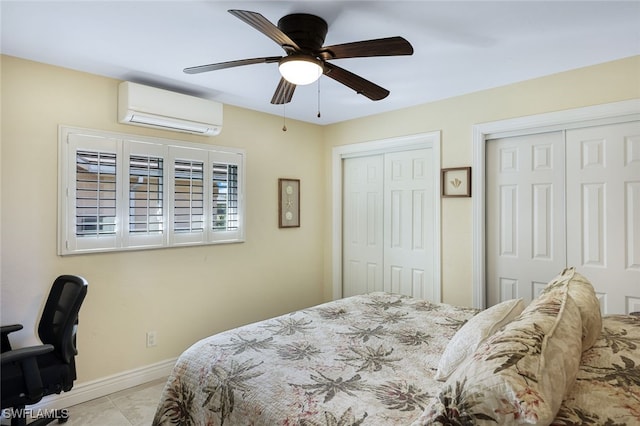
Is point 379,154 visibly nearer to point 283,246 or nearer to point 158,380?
point 283,246

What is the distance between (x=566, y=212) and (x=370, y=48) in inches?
82.3

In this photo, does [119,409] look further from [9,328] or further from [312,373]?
[312,373]

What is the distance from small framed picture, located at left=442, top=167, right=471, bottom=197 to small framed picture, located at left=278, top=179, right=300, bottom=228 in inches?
64.4

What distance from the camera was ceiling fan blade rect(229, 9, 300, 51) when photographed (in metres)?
1.47

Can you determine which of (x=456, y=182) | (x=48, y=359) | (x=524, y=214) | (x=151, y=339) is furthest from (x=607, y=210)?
(x=48, y=359)

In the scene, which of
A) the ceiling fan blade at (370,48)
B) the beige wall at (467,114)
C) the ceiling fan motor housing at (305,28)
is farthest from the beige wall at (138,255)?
the ceiling fan blade at (370,48)

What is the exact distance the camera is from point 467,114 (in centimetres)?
320

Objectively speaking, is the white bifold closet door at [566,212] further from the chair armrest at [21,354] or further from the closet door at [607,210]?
the chair armrest at [21,354]

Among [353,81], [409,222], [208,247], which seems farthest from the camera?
[409,222]

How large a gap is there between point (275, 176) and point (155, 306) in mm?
1752

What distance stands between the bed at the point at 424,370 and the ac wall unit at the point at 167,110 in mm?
1871

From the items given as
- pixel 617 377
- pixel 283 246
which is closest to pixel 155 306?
pixel 283 246

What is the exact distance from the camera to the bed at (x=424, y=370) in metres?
0.87

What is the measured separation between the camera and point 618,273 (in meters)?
2.52
